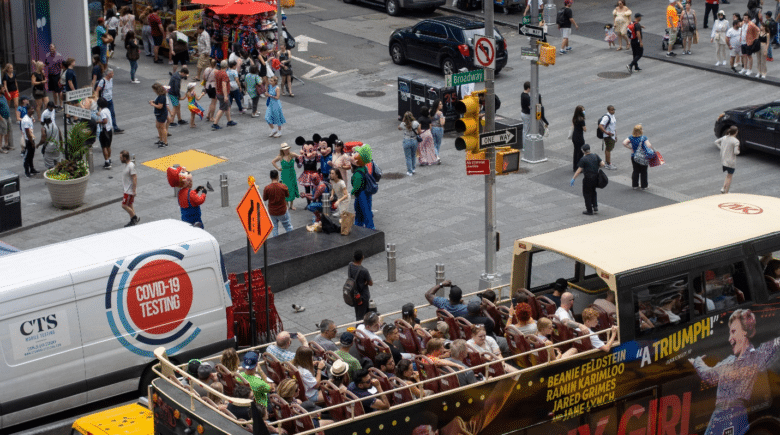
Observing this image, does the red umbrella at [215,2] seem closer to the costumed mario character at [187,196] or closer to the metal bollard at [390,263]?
the costumed mario character at [187,196]

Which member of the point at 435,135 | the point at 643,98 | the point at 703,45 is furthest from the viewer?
the point at 703,45

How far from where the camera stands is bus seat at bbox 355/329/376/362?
10.8m

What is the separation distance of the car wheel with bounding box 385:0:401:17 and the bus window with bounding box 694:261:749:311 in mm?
28483

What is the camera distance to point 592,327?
35.1ft

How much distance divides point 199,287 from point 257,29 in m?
19.3

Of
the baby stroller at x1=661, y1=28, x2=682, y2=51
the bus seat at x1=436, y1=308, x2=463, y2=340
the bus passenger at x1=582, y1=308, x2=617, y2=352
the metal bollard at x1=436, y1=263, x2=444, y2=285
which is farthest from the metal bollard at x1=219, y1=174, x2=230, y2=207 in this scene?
the baby stroller at x1=661, y1=28, x2=682, y2=51

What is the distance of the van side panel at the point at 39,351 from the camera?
12.1 metres

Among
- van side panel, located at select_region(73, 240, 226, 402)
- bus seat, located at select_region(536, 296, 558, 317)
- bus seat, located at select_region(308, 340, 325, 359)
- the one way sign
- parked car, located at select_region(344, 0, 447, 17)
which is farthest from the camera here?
parked car, located at select_region(344, 0, 447, 17)

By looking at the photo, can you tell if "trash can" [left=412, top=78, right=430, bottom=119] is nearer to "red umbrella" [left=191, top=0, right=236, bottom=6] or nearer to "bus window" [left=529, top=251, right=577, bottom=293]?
"red umbrella" [left=191, top=0, right=236, bottom=6]

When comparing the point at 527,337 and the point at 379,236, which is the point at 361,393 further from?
the point at 379,236

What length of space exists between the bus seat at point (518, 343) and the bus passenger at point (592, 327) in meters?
0.65

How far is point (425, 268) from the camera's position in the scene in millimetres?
18078

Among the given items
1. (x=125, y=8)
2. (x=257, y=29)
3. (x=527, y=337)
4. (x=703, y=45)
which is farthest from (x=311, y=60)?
(x=527, y=337)

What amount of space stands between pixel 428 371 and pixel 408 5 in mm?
28935
